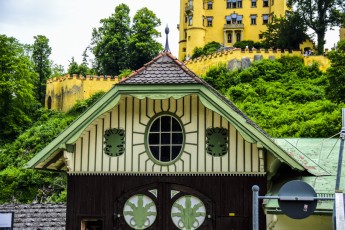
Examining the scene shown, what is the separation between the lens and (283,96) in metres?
65.8

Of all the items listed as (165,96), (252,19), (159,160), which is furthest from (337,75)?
(252,19)

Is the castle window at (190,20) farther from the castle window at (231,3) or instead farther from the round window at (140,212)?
the round window at (140,212)

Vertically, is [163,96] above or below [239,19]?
below

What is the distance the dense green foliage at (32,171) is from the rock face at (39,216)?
91.9 ft

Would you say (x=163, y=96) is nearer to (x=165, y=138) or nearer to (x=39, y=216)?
(x=165, y=138)

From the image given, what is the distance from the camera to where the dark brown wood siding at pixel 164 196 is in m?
15.9

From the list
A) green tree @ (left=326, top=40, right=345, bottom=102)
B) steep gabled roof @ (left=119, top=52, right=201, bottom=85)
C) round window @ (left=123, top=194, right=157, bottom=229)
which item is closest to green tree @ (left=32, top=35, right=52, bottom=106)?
green tree @ (left=326, top=40, right=345, bottom=102)

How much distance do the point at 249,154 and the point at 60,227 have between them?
680cm

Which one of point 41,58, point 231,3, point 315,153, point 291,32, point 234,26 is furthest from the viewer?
point 231,3

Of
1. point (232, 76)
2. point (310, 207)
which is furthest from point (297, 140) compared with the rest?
point (232, 76)

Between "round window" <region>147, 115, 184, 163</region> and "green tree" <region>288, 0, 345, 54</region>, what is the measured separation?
2598 inches

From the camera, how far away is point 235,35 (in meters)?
96.2

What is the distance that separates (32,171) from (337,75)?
26.8 m

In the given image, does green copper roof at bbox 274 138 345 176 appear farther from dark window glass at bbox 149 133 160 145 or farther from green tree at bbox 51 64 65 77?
green tree at bbox 51 64 65 77
